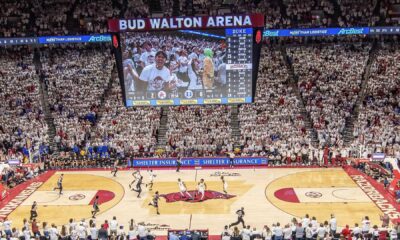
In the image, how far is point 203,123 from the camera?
34219 millimetres

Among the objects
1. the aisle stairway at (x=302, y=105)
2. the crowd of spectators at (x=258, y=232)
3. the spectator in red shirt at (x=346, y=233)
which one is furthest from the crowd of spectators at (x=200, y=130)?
the spectator in red shirt at (x=346, y=233)

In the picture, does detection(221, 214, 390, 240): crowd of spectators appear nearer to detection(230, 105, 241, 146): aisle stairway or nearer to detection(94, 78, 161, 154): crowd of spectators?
detection(230, 105, 241, 146): aisle stairway

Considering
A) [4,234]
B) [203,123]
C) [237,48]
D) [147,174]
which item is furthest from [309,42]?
[4,234]

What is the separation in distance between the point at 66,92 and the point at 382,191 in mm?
23432

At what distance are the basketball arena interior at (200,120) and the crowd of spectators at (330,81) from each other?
0.13 meters

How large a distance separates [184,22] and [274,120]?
10970 millimetres

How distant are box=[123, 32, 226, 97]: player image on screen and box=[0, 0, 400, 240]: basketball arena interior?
7cm

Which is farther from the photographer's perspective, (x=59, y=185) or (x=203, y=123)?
(x=203, y=123)

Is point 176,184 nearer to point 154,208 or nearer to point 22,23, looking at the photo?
point 154,208

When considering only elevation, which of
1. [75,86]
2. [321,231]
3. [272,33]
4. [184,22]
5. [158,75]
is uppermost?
[272,33]

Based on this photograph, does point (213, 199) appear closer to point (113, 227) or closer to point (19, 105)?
point (113, 227)

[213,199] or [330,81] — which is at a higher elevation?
[330,81]

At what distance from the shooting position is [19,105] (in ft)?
122

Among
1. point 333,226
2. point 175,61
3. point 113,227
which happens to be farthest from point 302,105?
point 113,227
